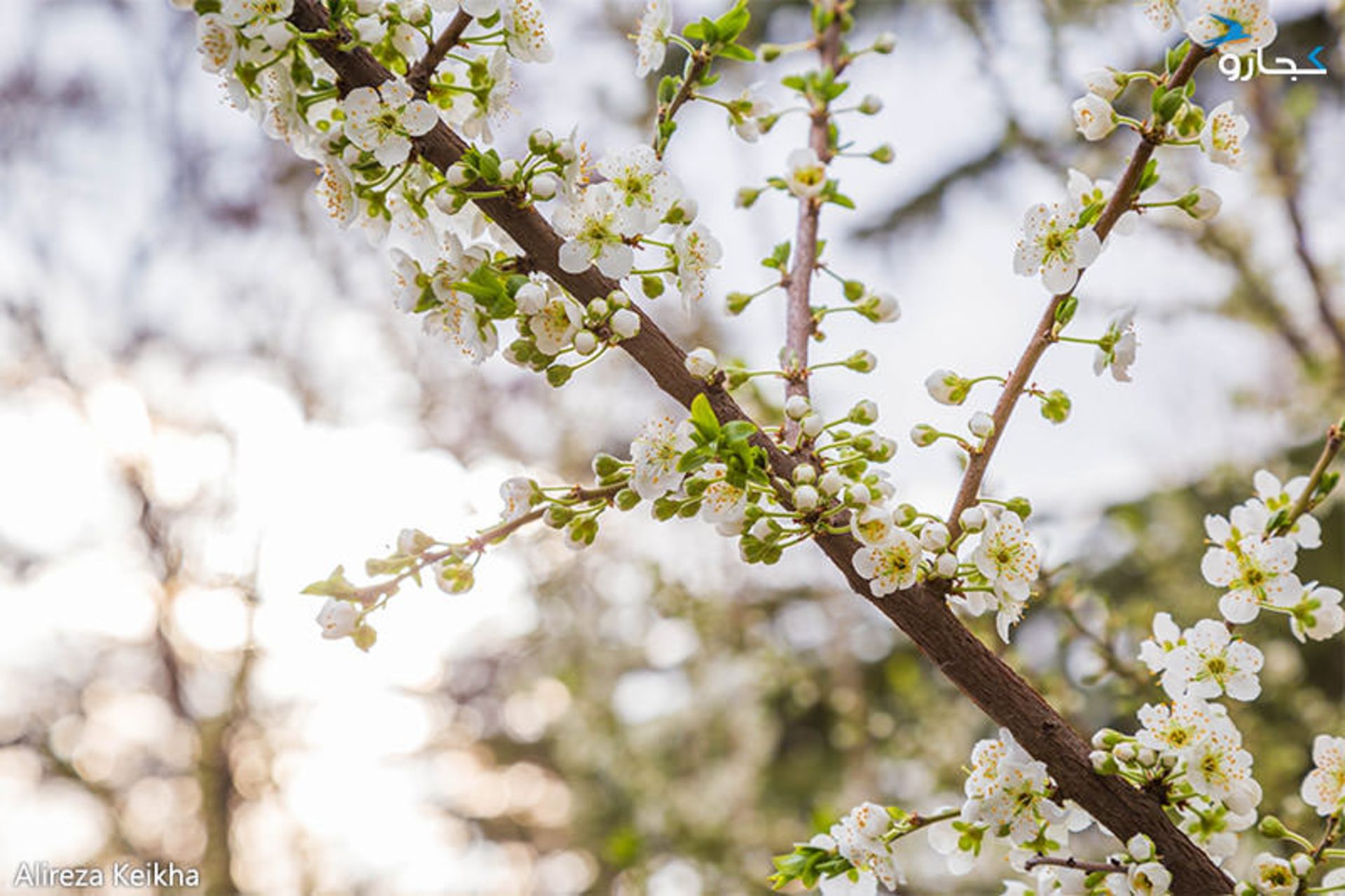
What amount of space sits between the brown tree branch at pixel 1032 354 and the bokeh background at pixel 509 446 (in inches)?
50.4

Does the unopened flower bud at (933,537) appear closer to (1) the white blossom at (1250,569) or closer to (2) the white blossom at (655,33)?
(1) the white blossom at (1250,569)

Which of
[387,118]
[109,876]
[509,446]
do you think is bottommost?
[387,118]

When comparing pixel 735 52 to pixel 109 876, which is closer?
pixel 735 52

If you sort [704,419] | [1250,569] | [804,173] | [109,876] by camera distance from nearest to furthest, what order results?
[704,419] < [1250,569] < [804,173] < [109,876]

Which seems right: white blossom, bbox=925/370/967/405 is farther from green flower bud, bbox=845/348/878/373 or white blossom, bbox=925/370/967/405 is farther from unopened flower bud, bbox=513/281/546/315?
unopened flower bud, bbox=513/281/546/315

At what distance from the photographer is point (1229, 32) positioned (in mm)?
544

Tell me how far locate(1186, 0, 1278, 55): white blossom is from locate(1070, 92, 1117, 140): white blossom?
0.06m

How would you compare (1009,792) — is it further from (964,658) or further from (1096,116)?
(1096,116)

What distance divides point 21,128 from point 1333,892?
11.2 ft

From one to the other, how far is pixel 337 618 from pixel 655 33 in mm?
397

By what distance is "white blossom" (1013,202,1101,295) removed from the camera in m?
0.56

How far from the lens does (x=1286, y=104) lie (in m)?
1.92

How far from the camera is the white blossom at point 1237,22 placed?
21.0 inches

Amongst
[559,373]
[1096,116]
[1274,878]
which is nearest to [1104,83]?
[1096,116]
